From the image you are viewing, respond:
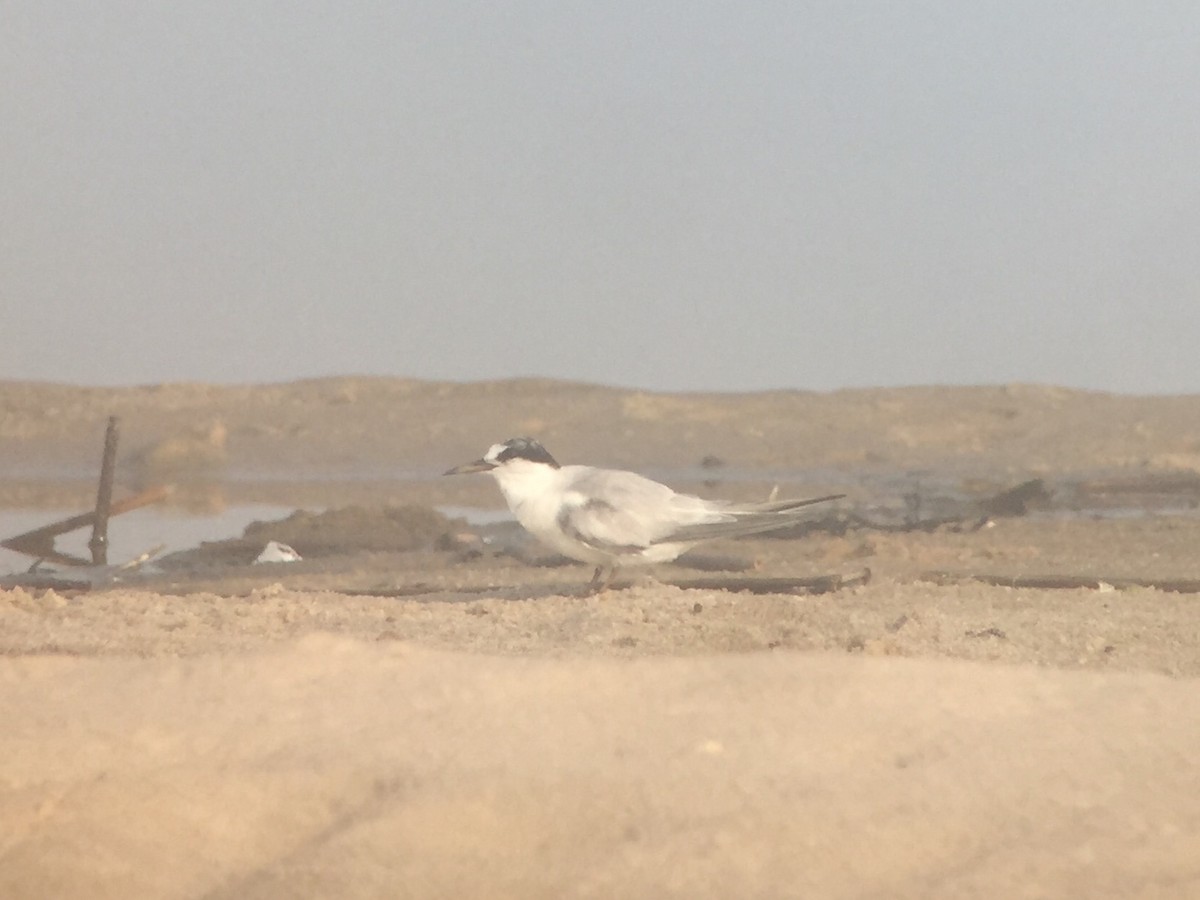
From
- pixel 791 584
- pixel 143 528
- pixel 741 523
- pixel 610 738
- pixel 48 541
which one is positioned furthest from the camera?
pixel 143 528

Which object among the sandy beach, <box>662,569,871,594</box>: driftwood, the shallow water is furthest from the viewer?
the shallow water

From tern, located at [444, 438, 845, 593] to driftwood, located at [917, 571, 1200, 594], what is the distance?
0.65 m

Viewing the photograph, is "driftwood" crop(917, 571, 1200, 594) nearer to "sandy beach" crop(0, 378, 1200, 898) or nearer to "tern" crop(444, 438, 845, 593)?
"sandy beach" crop(0, 378, 1200, 898)

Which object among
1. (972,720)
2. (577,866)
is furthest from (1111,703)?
(577,866)

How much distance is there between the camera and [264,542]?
25.6 feet

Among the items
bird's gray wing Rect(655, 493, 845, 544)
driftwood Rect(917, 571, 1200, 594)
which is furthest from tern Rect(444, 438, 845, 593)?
driftwood Rect(917, 571, 1200, 594)

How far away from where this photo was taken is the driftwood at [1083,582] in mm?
4715

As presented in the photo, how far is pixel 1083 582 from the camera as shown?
477 cm

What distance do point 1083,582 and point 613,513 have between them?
1.50 m

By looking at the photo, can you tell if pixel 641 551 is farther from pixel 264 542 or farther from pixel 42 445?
pixel 42 445

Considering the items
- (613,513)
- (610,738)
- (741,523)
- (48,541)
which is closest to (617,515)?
(613,513)

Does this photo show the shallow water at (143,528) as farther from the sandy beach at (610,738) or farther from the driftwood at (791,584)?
the driftwood at (791,584)

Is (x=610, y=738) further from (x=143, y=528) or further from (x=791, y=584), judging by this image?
(x=143, y=528)

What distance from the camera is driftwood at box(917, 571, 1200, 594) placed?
15.5ft
